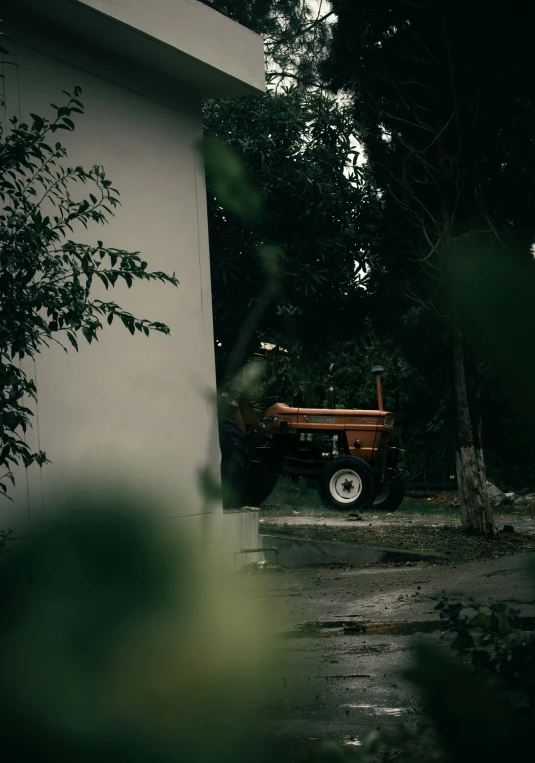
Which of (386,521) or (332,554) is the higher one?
(386,521)

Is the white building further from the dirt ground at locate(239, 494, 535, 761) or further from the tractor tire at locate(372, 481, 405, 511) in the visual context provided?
the tractor tire at locate(372, 481, 405, 511)

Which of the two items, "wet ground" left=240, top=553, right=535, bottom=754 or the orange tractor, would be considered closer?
"wet ground" left=240, top=553, right=535, bottom=754

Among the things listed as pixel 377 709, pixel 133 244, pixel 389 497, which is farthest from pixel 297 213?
pixel 377 709

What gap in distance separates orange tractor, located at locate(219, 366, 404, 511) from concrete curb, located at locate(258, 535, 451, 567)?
502 centimetres

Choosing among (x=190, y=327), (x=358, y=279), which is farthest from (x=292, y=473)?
(x=190, y=327)

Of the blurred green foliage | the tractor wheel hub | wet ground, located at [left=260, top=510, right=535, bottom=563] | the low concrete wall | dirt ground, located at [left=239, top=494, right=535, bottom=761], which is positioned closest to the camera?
the blurred green foliage

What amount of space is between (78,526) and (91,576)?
0.03 metres

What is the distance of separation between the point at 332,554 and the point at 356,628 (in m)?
3.34

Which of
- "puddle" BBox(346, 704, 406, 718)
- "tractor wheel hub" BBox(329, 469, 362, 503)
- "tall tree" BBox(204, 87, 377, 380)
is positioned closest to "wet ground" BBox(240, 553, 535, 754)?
"puddle" BBox(346, 704, 406, 718)

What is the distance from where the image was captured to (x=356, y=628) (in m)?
6.02

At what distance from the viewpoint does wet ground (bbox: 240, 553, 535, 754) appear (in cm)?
169

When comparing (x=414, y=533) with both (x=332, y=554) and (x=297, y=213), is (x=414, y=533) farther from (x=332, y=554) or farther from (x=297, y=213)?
(x=297, y=213)

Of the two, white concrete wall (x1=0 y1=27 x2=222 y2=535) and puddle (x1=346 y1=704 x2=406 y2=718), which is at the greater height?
white concrete wall (x1=0 y1=27 x2=222 y2=535)

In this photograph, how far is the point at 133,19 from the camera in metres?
6.42
